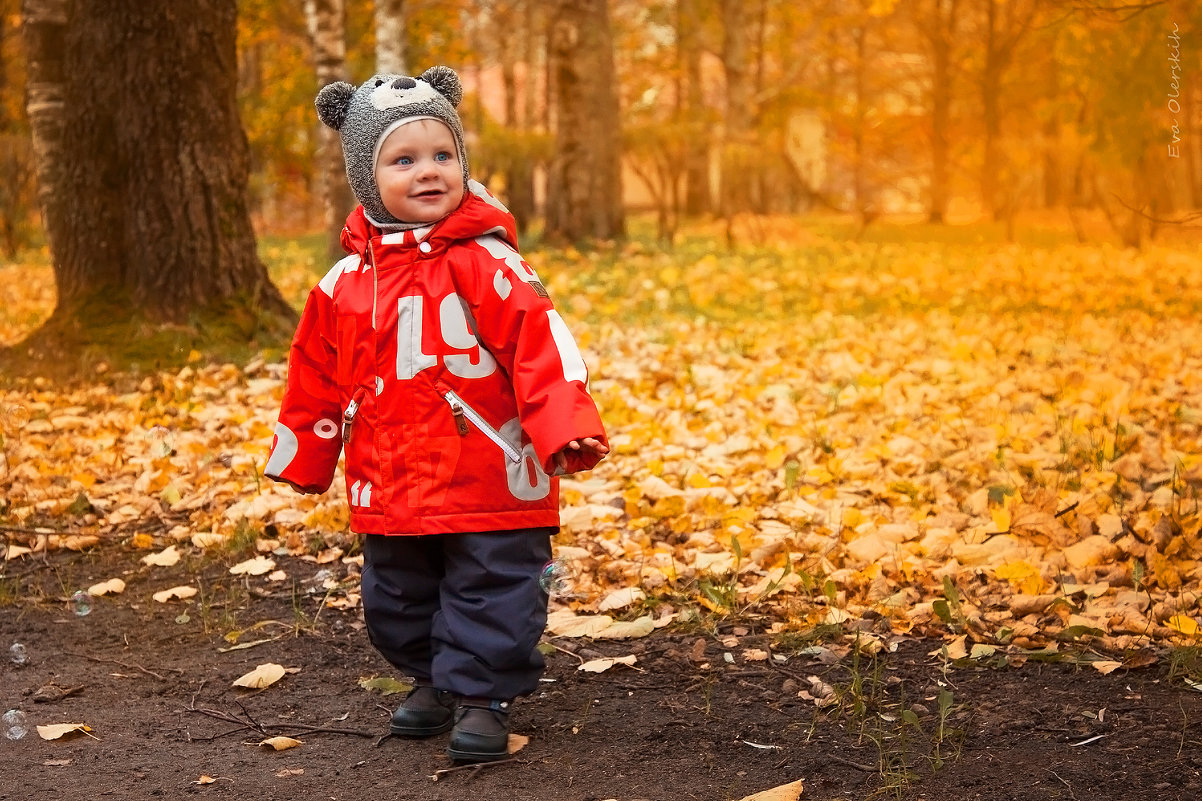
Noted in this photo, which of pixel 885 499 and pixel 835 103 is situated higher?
pixel 835 103

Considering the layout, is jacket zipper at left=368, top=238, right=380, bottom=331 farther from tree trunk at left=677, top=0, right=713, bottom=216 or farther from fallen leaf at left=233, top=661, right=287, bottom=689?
tree trunk at left=677, top=0, right=713, bottom=216

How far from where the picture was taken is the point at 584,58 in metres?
14.5

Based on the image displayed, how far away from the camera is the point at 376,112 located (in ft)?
9.41

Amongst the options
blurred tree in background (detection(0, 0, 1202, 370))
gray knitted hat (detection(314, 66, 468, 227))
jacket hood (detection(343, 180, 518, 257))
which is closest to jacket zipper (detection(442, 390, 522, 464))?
jacket hood (detection(343, 180, 518, 257))

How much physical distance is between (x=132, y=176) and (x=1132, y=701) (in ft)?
18.7

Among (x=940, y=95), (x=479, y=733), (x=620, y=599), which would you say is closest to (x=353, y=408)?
(x=479, y=733)

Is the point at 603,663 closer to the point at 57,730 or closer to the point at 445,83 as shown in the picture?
the point at 57,730

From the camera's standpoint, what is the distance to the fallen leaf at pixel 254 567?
4246mm

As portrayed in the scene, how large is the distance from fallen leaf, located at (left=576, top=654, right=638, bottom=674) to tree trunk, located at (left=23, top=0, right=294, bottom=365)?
14.4 feet

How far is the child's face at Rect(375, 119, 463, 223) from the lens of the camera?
285 centimetres

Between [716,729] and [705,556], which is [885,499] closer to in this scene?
[705,556]

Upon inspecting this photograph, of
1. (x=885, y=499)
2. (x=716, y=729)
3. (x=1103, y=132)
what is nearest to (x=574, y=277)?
(x=1103, y=132)

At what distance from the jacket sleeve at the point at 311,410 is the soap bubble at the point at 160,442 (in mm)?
2706

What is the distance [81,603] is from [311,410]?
1.53 m
